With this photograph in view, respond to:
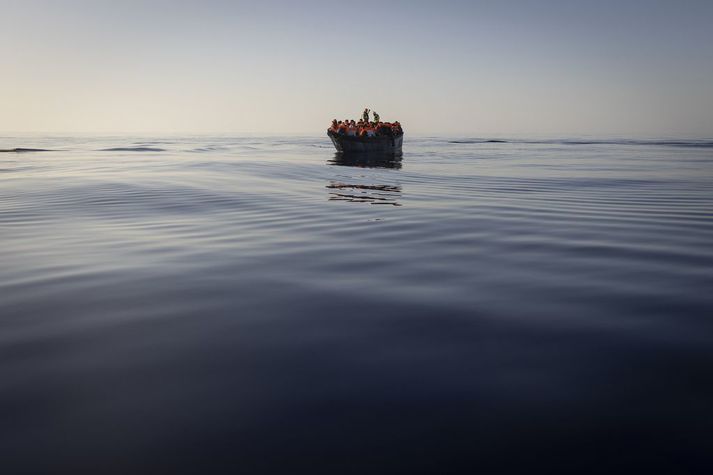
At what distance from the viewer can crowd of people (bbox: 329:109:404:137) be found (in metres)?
49.1

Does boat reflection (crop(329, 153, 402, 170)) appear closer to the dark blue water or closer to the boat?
the boat

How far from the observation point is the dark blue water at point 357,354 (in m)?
2.14

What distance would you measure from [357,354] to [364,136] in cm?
4655

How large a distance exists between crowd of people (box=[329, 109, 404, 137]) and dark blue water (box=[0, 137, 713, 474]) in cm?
4285

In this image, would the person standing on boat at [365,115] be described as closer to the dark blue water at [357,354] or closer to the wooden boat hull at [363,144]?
the wooden boat hull at [363,144]

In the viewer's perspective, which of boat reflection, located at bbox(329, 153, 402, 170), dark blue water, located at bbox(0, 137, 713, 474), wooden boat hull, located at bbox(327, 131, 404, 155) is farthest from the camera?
wooden boat hull, located at bbox(327, 131, 404, 155)

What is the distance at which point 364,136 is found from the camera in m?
48.5

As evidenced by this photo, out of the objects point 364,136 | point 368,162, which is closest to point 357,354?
point 368,162

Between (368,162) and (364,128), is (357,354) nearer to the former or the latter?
(368,162)

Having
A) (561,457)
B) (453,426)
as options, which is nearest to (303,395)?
(453,426)

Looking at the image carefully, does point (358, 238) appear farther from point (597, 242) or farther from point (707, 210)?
point (707, 210)

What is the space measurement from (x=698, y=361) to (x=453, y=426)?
1747 millimetres

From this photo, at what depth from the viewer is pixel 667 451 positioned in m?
2.08

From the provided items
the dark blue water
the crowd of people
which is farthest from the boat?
the dark blue water
